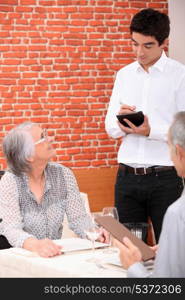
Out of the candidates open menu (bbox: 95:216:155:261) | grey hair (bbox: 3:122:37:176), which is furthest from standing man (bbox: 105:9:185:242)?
open menu (bbox: 95:216:155:261)

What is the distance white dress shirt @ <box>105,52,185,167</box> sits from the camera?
147 inches

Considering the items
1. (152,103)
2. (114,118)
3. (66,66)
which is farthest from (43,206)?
(66,66)

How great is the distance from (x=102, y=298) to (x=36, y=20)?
4.71m

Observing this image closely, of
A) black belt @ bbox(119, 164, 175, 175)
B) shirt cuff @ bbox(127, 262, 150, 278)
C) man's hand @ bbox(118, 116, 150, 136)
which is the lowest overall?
shirt cuff @ bbox(127, 262, 150, 278)

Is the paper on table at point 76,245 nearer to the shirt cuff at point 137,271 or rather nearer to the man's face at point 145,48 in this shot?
the shirt cuff at point 137,271

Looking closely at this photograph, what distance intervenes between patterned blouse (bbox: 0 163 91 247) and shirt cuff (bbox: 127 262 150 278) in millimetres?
1023

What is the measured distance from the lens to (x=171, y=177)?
12.2ft

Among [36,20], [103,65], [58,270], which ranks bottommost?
[58,270]

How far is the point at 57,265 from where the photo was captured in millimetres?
2654

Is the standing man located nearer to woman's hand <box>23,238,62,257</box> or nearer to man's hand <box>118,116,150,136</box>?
man's hand <box>118,116,150,136</box>

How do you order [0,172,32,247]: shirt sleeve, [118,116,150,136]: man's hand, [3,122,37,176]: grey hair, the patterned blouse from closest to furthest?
[0,172,32,247]: shirt sleeve
the patterned blouse
[3,122,37,176]: grey hair
[118,116,150,136]: man's hand

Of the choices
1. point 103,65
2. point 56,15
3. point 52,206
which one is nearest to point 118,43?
point 103,65

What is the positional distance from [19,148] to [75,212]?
1.51 feet

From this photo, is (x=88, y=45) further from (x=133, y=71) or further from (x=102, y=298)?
(x=102, y=298)
